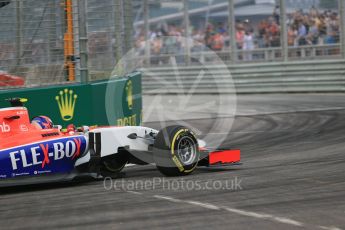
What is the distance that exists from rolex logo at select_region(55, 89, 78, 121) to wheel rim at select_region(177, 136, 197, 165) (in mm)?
3040

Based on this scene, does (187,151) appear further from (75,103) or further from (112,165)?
(75,103)

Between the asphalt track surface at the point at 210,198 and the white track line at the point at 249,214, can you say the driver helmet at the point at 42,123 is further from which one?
the white track line at the point at 249,214

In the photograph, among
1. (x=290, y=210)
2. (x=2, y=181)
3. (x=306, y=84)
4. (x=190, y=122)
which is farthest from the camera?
(x=306, y=84)

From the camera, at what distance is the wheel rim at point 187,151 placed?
9.04 metres

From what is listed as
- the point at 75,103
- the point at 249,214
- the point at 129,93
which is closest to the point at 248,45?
the point at 129,93

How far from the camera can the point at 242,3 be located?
30.2 meters

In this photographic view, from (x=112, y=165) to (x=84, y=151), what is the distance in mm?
756

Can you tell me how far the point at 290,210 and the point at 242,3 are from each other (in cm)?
2446

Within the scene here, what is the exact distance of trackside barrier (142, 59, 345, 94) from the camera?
21.6 metres

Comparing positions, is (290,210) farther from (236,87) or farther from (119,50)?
(236,87)

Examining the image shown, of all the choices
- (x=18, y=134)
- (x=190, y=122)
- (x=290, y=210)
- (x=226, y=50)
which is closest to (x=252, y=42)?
(x=226, y=50)

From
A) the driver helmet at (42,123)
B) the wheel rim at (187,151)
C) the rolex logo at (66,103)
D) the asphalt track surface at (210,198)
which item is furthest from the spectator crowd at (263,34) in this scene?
the driver helmet at (42,123)

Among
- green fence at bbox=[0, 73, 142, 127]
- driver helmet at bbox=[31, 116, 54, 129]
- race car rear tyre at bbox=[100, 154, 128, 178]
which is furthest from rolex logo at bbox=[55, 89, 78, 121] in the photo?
driver helmet at bbox=[31, 116, 54, 129]

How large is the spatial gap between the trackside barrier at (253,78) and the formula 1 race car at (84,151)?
12591 millimetres
